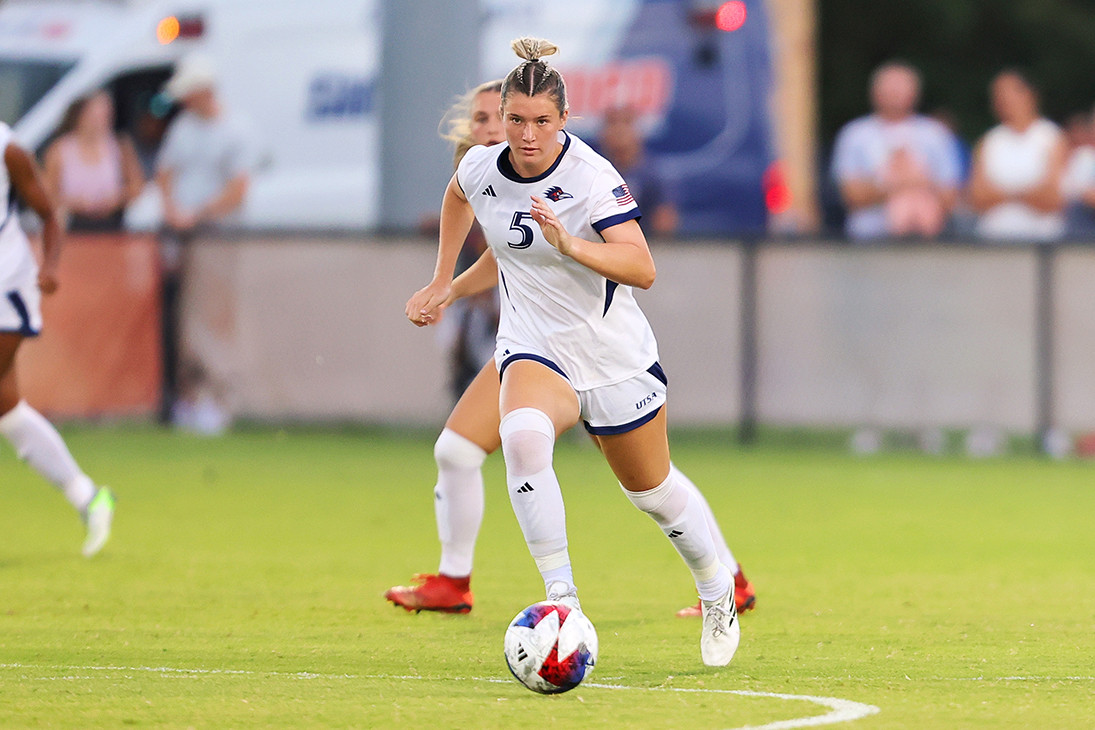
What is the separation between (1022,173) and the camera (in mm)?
16375

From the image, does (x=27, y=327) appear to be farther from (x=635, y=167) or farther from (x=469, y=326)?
(x=635, y=167)

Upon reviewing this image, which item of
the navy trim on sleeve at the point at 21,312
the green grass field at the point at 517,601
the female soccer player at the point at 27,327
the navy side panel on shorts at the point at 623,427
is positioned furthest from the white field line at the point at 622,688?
the navy trim on sleeve at the point at 21,312

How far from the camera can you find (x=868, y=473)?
1395 centimetres

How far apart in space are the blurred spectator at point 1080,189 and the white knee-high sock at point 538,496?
11.2 m

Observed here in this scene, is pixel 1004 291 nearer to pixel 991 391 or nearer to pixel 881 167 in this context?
pixel 991 391

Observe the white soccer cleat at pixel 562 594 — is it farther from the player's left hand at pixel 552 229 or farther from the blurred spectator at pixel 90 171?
the blurred spectator at pixel 90 171

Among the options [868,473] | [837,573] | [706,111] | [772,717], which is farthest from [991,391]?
[772,717]

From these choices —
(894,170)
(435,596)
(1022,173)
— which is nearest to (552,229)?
(435,596)

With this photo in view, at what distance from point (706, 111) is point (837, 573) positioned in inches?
372

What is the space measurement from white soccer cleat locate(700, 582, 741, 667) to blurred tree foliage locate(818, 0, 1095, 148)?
25629 mm

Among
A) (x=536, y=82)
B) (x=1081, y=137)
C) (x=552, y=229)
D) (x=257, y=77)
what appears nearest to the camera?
(x=552, y=229)

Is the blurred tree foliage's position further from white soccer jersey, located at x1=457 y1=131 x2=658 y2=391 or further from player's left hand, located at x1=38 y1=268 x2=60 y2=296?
white soccer jersey, located at x1=457 y1=131 x2=658 y2=391

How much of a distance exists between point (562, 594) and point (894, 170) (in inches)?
419

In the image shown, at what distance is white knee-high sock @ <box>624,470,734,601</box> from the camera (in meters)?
6.80
